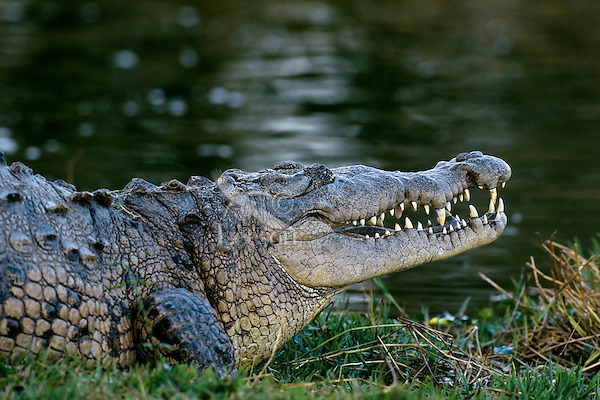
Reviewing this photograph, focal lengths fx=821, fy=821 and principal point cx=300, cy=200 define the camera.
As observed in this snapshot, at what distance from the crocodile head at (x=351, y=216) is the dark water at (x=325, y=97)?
5.90ft

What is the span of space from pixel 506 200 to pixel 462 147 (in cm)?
167

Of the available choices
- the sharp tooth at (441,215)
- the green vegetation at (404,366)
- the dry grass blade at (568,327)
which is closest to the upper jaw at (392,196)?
the sharp tooth at (441,215)

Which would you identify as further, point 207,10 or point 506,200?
point 207,10

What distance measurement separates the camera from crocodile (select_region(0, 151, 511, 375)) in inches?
123

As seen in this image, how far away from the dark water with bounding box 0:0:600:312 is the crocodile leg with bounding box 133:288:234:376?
2462 mm

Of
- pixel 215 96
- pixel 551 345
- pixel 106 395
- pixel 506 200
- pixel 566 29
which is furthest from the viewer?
pixel 566 29

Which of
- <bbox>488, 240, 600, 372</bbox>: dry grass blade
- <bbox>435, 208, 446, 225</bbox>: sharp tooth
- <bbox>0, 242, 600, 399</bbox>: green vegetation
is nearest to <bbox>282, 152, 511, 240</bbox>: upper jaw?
<bbox>435, 208, 446, 225</bbox>: sharp tooth

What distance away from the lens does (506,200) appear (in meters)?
7.88

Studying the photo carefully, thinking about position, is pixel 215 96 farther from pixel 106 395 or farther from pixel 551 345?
pixel 106 395

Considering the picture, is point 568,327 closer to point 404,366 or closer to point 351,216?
point 404,366

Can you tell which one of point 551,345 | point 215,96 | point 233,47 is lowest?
point 551,345

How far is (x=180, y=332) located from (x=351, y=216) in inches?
38.7

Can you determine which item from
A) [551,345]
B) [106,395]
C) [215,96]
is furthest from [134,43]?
[106,395]

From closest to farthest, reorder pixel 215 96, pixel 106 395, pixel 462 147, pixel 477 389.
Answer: pixel 106 395
pixel 477 389
pixel 462 147
pixel 215 96
